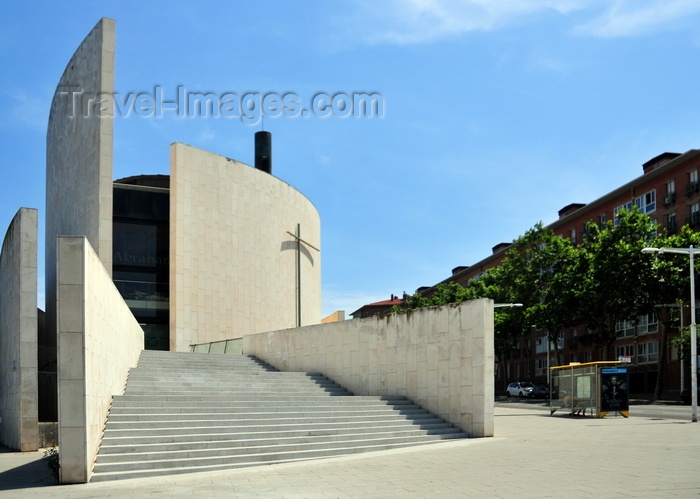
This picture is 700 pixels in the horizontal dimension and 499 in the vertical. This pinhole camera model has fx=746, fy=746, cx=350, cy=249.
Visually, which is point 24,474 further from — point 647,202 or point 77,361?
point 647,202

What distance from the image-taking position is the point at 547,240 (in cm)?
5888

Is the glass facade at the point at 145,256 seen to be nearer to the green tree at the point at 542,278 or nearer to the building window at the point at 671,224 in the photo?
the green tree at the point at 542,278

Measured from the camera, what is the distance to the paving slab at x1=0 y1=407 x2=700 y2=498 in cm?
1041

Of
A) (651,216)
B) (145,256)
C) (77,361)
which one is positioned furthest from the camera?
(651,216)

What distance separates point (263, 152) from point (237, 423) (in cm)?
3031

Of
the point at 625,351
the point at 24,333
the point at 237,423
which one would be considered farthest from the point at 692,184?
the point at 24,333

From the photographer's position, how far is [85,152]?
30312 millimetres

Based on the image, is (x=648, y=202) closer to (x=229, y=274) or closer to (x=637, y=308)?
(x=637, y=308)

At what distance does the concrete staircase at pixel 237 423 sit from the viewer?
14.0m

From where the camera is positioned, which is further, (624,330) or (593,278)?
(624,330)

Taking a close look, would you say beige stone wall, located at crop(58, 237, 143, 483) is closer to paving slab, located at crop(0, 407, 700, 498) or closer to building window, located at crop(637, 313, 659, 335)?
paving slab, located at crop(0, 407, 700, 498)

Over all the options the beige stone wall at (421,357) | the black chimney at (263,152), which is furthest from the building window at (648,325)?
the beige stone wall at (421,357)

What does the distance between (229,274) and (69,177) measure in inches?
338

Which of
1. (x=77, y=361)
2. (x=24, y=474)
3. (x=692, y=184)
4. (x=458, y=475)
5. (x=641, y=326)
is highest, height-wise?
(x=692, y=184)
